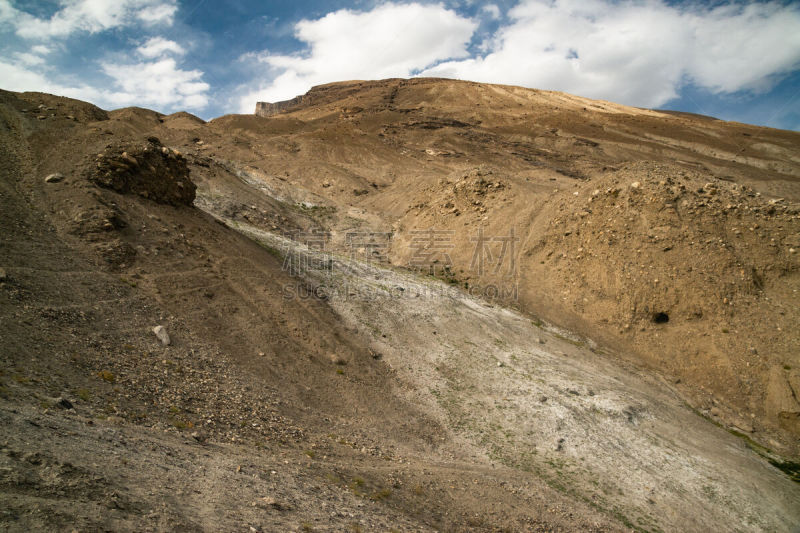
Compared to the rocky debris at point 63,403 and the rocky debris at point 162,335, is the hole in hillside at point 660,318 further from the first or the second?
the rocky debris at point 63,403

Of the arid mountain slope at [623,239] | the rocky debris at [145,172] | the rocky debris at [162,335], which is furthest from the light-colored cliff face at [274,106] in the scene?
the rocky debris at [162,335]

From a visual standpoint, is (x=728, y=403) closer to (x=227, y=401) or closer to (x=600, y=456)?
(x=600, y=456)

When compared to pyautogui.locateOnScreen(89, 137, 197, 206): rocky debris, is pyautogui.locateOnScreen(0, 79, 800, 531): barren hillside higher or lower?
lower

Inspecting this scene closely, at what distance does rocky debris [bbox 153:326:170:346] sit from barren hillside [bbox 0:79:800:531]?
12 centimetres

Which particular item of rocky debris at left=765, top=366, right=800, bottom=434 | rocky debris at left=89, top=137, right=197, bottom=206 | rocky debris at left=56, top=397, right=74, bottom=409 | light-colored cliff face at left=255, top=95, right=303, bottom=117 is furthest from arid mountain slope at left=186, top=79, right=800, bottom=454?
light-colored cliff face at left=255, top=95, right=303, bottom=117

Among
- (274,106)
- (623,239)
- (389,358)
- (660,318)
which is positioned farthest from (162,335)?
(274,106)

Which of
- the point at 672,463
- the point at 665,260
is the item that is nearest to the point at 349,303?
the point at 672,463

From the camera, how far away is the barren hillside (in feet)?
17.0

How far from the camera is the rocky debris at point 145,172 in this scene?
1145cm

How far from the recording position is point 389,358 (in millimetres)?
12469

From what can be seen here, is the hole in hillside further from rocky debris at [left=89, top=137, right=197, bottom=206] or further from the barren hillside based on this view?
rocky debris at [left=89, top=137, right=197, bottom=206]

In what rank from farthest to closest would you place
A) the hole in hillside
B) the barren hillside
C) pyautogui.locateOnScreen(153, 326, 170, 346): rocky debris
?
the hole in hillside, pyautogui.locateOnScreen(153, 326, 170, 346): rocky debris, the barren hillside

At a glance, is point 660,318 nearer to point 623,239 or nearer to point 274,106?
point 623,239

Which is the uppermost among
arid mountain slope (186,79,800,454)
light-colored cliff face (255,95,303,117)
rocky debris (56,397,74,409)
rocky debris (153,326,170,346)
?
light-colored cliff face (255,95,303,117)
